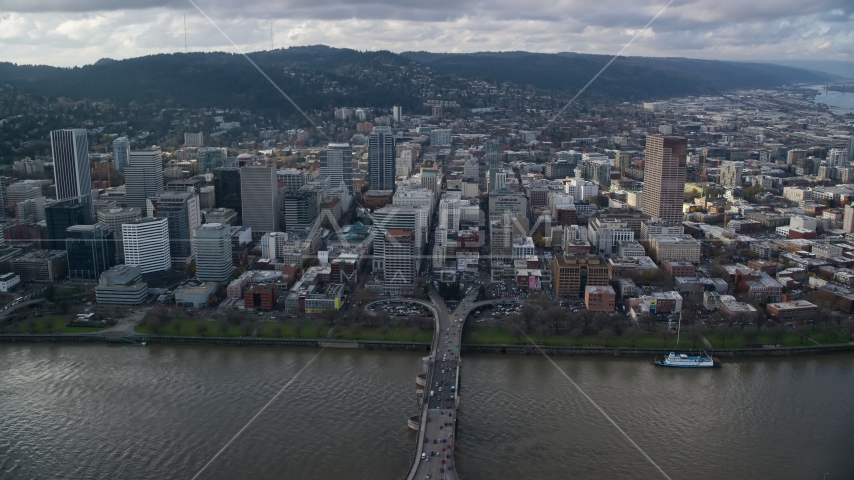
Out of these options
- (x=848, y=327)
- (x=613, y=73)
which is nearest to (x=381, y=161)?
(x=848, y=327)

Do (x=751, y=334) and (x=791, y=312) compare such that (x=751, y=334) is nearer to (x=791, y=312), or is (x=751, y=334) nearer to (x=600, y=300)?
(x=791, y=312)

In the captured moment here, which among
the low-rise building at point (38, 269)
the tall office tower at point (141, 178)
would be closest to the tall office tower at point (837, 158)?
the tall office tower at point (141, 178)

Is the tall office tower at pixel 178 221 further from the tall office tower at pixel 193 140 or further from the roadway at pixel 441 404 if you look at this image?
the tall office tower at pixel 193 140

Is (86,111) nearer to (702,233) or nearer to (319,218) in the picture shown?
(319,218)

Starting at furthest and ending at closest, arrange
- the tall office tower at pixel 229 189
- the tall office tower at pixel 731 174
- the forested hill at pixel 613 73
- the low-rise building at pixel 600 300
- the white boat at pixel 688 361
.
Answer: the forested hill at pixel 613 73 → the tall office tower at pixel 731 174 → the tall office tower at pixel 229 189 → the low-rise building at pixel 600 300 → the white boat at pixel 688 361

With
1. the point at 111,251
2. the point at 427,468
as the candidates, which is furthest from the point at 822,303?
the point at 111,251
